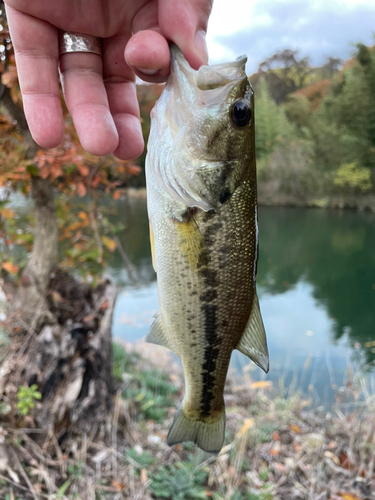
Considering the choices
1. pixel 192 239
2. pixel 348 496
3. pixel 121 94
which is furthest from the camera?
pixel 348 496

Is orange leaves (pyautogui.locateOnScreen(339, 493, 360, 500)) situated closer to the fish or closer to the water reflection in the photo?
the fish

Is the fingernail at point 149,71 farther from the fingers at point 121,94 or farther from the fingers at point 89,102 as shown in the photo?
the fingers at point 121,94

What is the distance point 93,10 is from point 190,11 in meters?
0.49

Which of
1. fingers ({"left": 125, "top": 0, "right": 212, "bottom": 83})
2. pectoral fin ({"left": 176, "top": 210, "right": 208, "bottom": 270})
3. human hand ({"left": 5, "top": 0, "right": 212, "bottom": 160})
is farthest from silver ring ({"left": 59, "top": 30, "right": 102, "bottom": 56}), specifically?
pectoral fin ({"left": 176, "top": 210, "right": 208, "bottom": 270})

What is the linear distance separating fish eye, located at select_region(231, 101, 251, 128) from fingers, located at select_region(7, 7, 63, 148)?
2.26 feet

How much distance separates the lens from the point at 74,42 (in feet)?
4.90

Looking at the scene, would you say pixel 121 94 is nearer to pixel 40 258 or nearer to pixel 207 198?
pixel 207 198

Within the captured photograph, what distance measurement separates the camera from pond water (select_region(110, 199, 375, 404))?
19.2 feet

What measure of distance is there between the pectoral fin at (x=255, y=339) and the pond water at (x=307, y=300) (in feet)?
9.79

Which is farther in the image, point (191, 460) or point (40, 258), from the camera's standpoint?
point (40, 258)

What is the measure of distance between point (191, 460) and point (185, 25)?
10.6ft

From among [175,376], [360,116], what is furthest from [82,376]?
[360,116]

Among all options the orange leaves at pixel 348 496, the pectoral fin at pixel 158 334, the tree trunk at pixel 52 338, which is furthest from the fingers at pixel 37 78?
the orange leaves at pixel 348 496

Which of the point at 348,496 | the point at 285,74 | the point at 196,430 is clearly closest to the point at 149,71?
the point at 196,430
